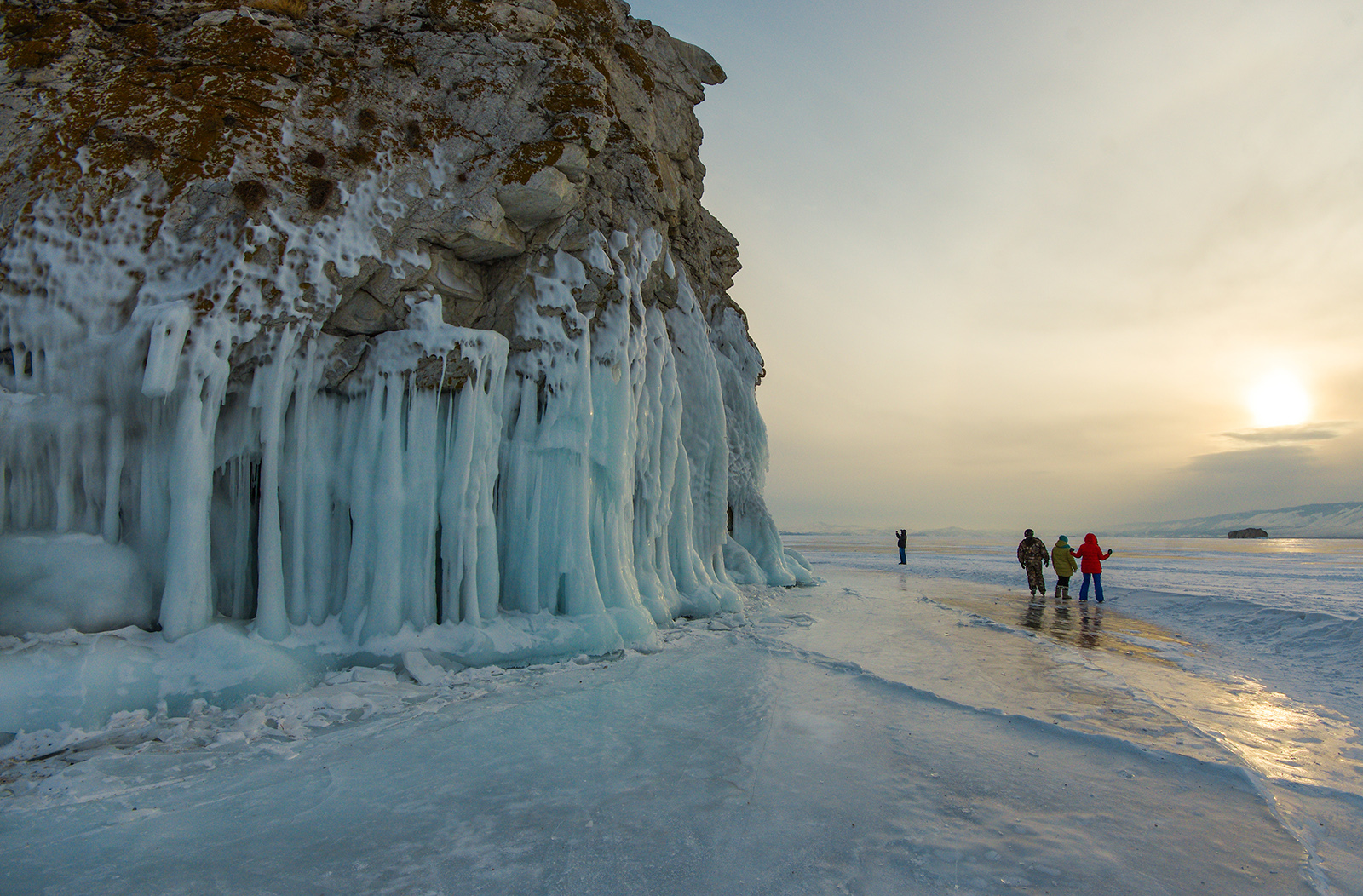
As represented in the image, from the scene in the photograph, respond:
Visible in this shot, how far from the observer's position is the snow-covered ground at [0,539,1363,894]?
10.5ft

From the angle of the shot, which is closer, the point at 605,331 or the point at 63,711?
the point at 63,711

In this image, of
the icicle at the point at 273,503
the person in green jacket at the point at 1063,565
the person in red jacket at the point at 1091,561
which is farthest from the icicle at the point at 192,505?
the person in red jacket at the point at 1091,561

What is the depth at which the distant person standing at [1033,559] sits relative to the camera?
57.0ft

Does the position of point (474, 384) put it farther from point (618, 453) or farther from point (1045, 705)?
point (1045, 705)

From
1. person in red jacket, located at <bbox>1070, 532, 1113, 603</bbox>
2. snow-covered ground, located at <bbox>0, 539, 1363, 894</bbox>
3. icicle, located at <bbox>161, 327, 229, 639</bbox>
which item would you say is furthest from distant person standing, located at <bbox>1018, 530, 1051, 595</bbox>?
icicle, located at <bbox>161, 327, 229, 639</bbox>

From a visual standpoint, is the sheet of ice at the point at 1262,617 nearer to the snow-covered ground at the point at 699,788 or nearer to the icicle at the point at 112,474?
the snow-covered ground at the point at 699,788

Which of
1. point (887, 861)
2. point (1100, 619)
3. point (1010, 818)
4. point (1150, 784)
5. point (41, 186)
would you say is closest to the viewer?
point (887, 861)

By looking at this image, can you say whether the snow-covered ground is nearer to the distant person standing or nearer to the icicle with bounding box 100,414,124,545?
the icicle with bounding box 100,414,124,545

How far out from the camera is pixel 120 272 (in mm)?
6242

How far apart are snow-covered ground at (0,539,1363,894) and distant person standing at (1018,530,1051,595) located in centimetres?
1015

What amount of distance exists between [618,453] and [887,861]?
22.7 ft

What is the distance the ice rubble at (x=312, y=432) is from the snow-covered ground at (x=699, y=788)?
4.28 feet

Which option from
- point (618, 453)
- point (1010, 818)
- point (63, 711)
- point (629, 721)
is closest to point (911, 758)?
point (1010, 818)

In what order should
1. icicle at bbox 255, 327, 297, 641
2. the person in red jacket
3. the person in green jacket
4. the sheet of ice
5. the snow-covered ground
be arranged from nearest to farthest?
1. the snow-covered ground
2. icicle at bbox 255, 327, 297, 641
3. the sheet of ice
4. the person in red jacket
5. the person in green jacket
